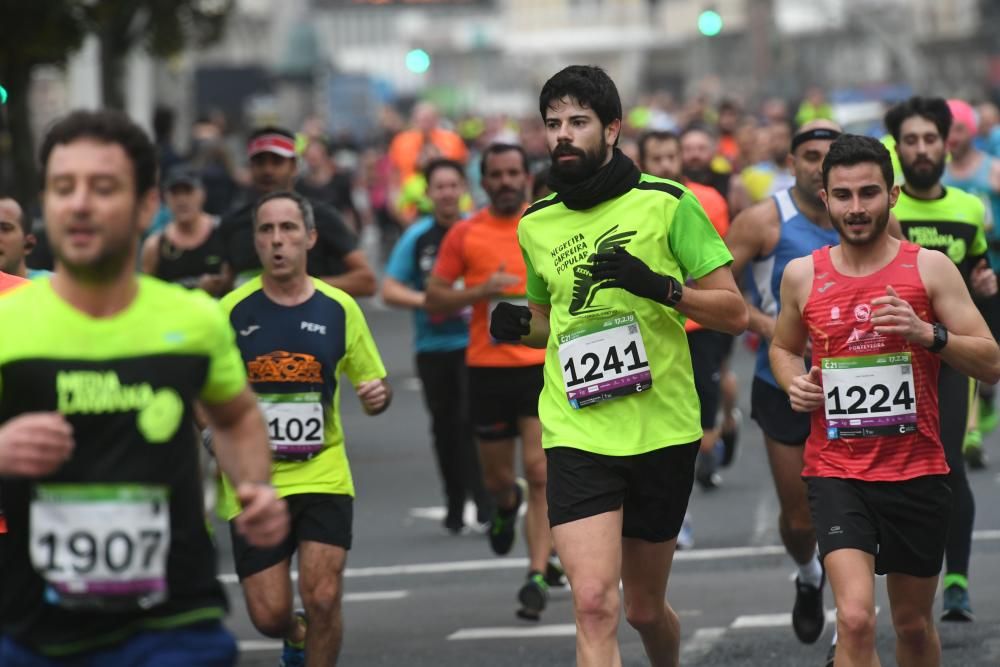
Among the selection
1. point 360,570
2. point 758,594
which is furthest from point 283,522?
point 360,570

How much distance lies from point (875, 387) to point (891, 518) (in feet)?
1.35

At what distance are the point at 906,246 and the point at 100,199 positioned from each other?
3183 mm

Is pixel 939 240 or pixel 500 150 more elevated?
pixel 500 150

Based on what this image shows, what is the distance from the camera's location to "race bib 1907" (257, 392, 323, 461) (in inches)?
312

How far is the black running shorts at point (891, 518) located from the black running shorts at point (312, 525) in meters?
1.70

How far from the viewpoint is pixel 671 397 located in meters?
7.20

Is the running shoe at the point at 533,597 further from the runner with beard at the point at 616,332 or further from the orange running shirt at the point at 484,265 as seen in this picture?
the runner with beard at the point at 616,332

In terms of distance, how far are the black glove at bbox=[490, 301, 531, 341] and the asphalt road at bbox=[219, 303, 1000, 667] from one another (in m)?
1.83

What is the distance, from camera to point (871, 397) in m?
7.14

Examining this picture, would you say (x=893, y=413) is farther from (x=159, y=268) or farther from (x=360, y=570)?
(x=159, y=268)

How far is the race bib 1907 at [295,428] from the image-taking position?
26.0ft

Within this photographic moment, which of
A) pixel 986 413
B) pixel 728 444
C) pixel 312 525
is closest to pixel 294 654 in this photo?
pixel 312 525

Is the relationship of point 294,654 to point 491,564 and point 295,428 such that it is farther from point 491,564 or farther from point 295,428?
point 491,564

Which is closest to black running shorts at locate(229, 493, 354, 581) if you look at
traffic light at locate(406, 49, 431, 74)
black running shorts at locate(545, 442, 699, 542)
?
black running shorts at locate(545, 442, 699, 542)
